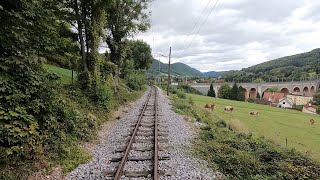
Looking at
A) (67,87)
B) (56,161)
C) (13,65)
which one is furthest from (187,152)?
(67,87)

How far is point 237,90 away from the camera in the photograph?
9281 centimetres

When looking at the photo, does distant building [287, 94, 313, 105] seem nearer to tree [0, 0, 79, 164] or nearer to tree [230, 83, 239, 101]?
tree [230, 83, 239, 101]

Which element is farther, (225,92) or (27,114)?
(225,92)

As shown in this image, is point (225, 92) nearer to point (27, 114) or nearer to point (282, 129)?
point (282, 129)

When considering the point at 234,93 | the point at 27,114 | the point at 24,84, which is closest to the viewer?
the point at 27,114

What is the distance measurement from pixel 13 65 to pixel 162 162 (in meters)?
4.85

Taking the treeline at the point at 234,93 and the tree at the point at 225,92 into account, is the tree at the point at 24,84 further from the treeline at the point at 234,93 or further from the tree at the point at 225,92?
the tree at the point at 225,92

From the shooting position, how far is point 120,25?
92.4 feet

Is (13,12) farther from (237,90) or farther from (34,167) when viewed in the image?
(237,90)

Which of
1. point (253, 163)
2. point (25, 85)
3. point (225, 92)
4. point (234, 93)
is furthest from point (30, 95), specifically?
point (225, 92)

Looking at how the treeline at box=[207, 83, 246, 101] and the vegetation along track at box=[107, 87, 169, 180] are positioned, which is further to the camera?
the treeline at box=[207, 83, 246, 101]

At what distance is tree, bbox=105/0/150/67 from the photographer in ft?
90.6

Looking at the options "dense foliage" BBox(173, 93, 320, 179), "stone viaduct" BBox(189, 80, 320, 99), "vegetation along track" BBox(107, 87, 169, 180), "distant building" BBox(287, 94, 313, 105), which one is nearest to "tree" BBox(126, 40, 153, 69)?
"stone viaduct" BBox(189, 80, 320, 99)

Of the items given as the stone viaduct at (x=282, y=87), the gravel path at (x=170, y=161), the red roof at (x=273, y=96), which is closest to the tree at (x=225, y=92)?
the stone viaduct at (x=282, y=87)
